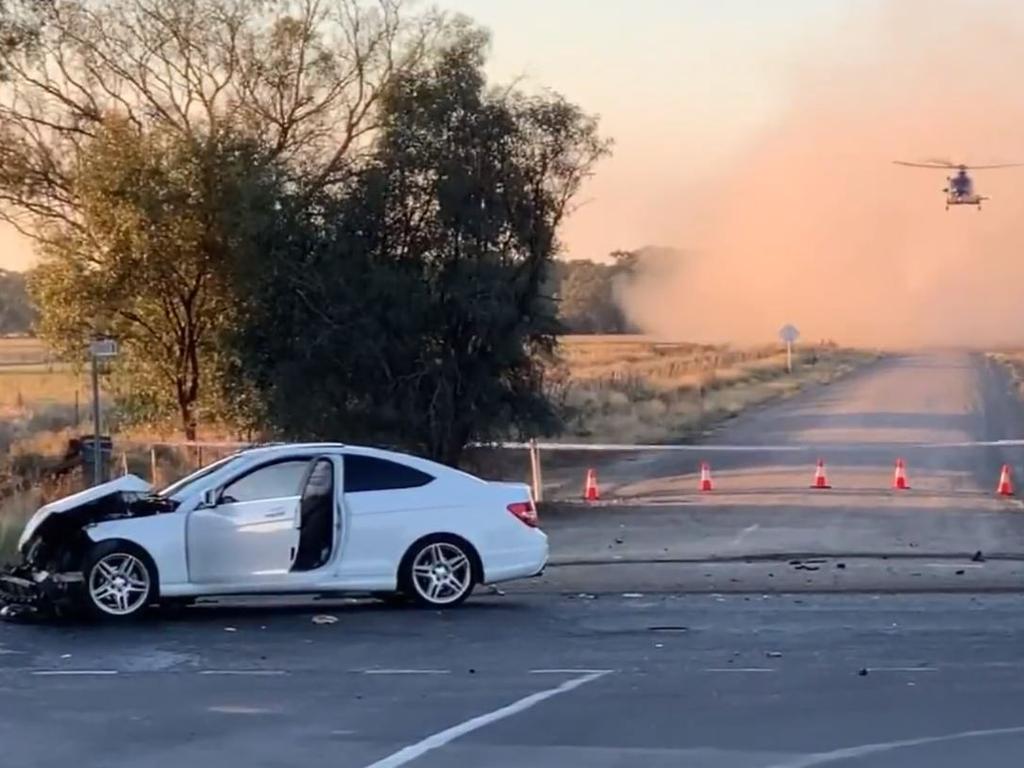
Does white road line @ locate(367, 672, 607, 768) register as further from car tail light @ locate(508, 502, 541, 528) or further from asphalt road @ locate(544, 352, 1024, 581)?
asphalt road @ locate(544, 352, 1024, 581)

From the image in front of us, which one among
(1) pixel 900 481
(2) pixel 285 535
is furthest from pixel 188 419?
(2) pixel 285 535

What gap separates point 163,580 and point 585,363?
73773mm

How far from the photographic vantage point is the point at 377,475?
15805mm

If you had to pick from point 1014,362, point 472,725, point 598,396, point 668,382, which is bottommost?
point 472,725

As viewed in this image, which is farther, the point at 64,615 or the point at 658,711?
the point at 64,615

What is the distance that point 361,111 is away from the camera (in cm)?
2995

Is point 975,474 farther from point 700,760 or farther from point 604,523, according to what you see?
point 700,760

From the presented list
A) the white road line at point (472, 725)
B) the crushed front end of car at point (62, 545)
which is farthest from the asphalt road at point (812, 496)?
the white road line at point (472, 725)

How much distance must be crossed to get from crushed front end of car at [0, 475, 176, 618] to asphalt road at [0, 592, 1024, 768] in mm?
319

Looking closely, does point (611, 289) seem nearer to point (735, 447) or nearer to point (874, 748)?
point (735, 447)

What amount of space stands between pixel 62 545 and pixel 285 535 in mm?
1831

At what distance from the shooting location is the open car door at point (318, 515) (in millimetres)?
15445

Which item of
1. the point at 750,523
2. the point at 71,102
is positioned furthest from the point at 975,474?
the point at 71,102

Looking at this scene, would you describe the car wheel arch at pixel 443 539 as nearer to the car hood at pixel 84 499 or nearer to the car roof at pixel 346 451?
the car roof at pixel 346 451
